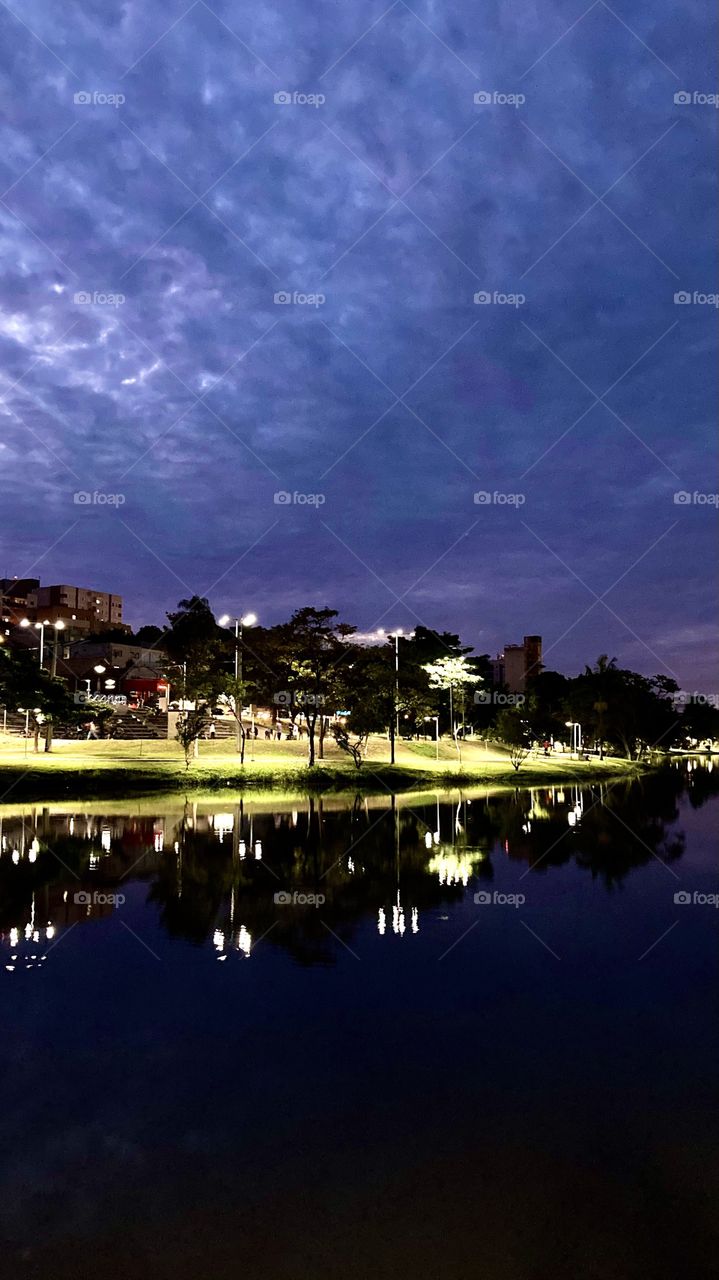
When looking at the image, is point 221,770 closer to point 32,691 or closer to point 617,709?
point 32,691

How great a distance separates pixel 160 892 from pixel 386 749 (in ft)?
167

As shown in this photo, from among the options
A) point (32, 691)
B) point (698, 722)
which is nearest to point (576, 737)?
point (32, 691)

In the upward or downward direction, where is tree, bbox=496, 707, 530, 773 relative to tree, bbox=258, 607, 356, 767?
downward

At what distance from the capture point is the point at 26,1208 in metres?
5.35

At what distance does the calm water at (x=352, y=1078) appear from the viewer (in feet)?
16.6

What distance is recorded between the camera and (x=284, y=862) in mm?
18266

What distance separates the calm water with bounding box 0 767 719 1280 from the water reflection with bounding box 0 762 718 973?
0.44 ft

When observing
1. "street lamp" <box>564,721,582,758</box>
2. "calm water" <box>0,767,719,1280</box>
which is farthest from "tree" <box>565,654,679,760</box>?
"calm water" <box>0,767,719,1280</box>

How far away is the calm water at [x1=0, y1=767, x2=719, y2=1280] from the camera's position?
505 centimetres

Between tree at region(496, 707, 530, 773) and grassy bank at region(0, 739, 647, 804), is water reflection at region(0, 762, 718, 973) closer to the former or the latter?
grassy bank at region(0, 739, 647, 804)

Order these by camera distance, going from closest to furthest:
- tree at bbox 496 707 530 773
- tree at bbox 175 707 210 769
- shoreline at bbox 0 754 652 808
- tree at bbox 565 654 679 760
→ shoreline at bbox 0 754 652 808
tree at bbox 175 707 210 769
tree at bbox 496 707 530 773
tree at bbox 565 654 679 760

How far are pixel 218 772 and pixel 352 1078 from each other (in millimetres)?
33814

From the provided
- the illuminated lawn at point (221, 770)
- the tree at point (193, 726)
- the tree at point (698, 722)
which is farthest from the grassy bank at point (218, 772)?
the tree at point (698, 722)

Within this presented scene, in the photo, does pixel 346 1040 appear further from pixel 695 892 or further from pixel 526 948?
pixel 695 892
